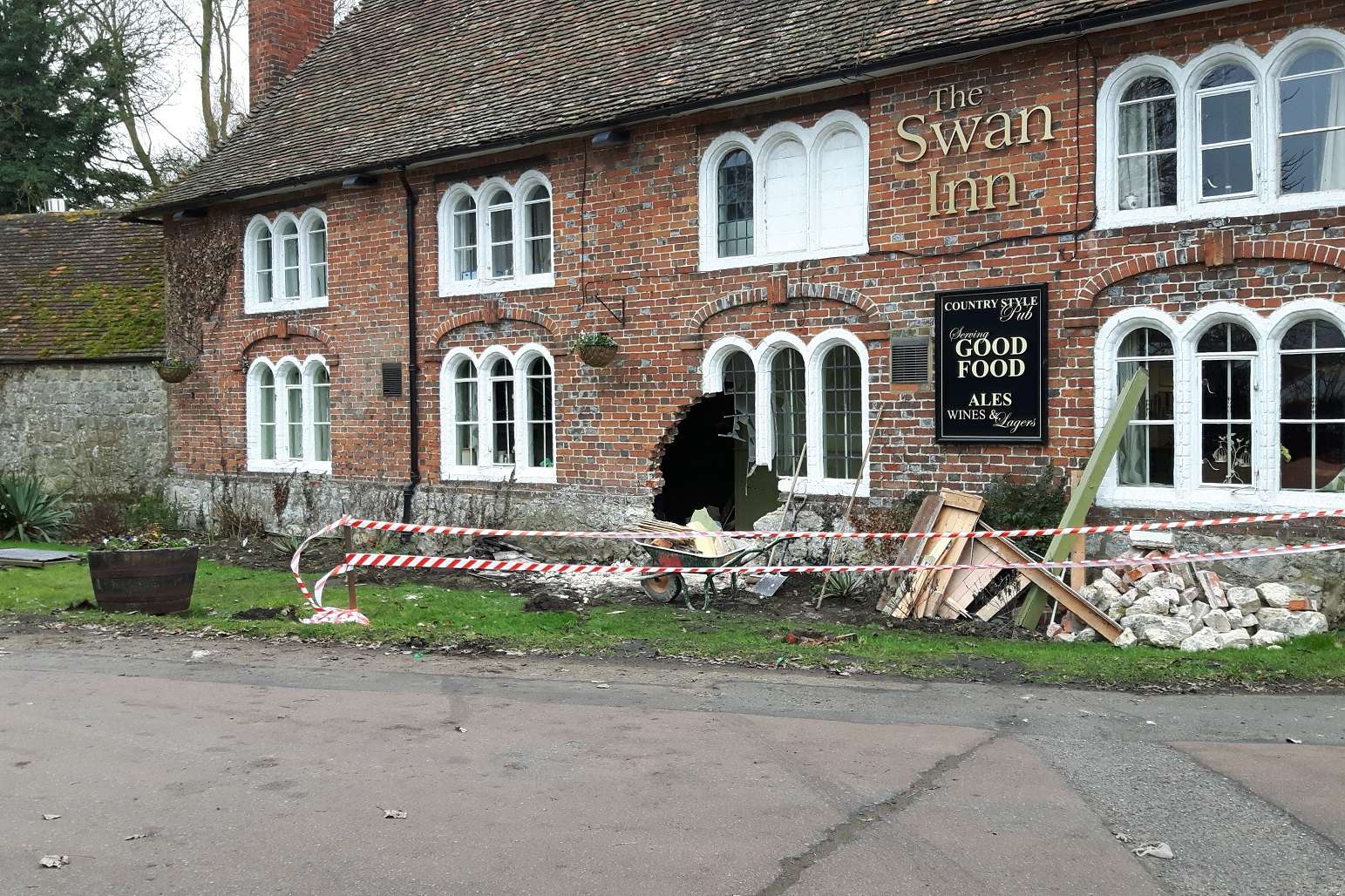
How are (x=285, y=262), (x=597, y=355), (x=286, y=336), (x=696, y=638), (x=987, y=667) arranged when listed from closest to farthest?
(x=987, y=667) → (x=696, y=638) → (x=597, y=355) → (x=286, y=336) → (x=285, y=262)

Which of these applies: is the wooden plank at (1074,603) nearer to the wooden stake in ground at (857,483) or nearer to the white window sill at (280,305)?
the wooden stake in ground at (857,483)

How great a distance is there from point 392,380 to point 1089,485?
10.6 metres

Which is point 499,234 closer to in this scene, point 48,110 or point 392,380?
point 392,380

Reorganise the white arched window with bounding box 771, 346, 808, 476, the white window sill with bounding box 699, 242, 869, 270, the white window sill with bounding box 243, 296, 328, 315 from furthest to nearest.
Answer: the white window sill with bounding box 243, 296, 328, 315, the white arched window with bounding box 771, 346, 808, 476, the white window sill with bounding box 699, 242, 869, 270

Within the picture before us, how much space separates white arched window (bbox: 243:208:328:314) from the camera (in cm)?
1895

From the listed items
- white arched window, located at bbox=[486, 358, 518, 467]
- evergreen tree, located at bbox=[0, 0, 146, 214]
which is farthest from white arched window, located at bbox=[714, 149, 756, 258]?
evergreen tree, located at bbox=[0, 0, 146, 214]

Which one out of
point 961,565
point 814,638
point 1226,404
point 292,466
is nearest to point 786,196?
point 961,565

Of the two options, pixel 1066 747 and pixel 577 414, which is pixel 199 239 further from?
pixel 1066 747

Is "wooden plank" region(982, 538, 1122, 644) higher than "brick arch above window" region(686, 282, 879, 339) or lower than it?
lower

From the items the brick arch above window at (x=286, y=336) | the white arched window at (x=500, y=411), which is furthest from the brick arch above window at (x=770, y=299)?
the brick arch above window at (x=286, y=336)

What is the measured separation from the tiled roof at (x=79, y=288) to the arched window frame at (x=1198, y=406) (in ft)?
54.1

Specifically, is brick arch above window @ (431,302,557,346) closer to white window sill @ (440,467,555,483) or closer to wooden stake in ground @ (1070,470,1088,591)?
white window sill @ (440,467,555,483)

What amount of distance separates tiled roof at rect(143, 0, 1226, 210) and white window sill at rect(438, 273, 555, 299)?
1.81m

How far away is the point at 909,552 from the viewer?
39.5 ft
